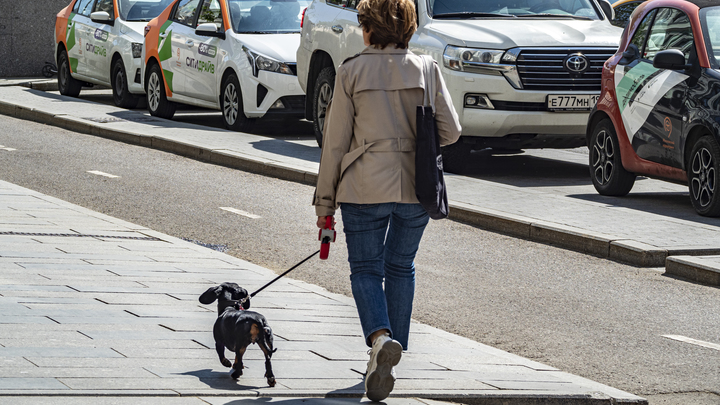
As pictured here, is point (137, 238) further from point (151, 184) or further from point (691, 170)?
point (691, 170)

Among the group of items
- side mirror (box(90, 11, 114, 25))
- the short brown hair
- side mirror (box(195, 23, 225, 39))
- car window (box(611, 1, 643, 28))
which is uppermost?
the short brown hair

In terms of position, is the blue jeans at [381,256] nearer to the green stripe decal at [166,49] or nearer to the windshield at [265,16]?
the windshield at [265,16]

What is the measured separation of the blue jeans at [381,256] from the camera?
14.5ft

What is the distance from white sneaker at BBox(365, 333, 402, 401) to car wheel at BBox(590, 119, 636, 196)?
21.5 feet

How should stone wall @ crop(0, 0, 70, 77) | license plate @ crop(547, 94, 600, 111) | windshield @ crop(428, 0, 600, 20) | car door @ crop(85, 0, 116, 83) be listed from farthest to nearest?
stone wall @ crop(0, 0, 70, 77) → car door @ crop(85, 0, 116, 83) → windshield @ crop(428, 0, 600, 20) → license plate @ crop(547, 94, 600, 111)

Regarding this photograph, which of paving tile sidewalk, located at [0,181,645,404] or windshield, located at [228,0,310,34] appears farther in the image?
windshield, located at [228,0,310,34]

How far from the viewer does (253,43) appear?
14555 millimetres

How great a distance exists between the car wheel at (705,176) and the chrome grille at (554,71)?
2483mm

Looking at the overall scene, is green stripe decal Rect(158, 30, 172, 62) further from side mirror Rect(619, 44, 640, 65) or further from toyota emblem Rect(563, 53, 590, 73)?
side mirror Rect(619, 44, 640, 65)

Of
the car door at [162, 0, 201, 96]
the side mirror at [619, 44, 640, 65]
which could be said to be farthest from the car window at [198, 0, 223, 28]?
the side mirror at [619, 44, 640, 65]

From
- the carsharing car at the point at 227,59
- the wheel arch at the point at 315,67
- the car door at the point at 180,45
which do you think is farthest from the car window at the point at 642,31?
the car door at the point at 180,45

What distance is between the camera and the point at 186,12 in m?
16.1

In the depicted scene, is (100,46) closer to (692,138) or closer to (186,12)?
(186,12)

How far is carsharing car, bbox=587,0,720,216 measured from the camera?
8.98m
